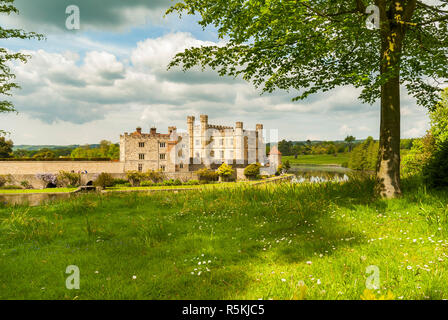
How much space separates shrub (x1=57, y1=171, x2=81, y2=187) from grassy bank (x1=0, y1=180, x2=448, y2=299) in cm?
4208

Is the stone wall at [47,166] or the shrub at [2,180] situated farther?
the stone wall at [47,166]

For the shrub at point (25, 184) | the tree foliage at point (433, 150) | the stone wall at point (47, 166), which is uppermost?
the tree foliage at point (433, 150)

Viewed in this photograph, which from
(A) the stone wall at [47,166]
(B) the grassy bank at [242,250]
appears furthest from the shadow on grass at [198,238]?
(A) the stone wall at [47,166]

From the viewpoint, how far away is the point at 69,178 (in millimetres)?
47000

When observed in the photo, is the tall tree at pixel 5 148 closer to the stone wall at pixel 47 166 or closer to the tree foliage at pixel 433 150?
the stone wall at pixel 47 166

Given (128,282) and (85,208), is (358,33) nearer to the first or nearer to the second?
(128,282)

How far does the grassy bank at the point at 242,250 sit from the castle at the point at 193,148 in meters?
52.2

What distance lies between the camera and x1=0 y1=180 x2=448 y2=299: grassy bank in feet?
13.3

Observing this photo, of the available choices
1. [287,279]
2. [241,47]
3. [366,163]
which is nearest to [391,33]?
[241,47]

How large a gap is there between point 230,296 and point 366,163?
269ft

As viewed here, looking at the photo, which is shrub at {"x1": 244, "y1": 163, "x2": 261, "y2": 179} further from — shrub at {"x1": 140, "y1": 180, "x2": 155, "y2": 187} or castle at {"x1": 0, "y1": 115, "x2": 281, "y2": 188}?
shrub at {"x1": 140, "y1": 180, "x2": 155, "y2": 187}

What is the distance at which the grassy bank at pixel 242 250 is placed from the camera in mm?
4039

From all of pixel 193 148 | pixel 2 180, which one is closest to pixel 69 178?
pixel 2 180

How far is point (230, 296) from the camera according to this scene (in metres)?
3.81
